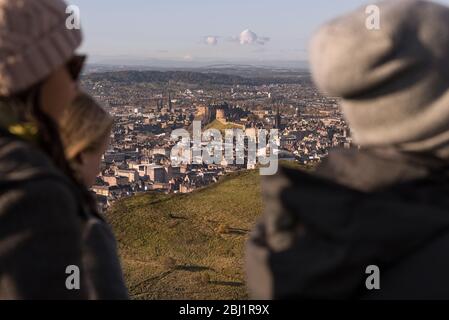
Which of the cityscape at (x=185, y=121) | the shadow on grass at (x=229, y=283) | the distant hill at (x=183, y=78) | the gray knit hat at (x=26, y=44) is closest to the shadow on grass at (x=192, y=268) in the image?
the shadow on grass at (x=229, y=283)

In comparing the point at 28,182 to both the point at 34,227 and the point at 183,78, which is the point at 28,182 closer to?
the point at 34,227

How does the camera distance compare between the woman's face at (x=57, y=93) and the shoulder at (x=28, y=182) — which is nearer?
the shoulder at (x=28, y=182)

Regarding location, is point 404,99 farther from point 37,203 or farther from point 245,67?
point 245,67

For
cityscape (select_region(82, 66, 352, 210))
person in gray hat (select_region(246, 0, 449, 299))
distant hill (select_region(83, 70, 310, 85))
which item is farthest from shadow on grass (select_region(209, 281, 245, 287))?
distant hill (select_region(83, 70, 310, 85))

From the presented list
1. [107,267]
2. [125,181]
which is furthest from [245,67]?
[107,267]

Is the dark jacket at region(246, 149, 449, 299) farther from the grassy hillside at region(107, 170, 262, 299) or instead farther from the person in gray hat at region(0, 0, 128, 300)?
the grassy hillside at region(107, 170, 262, 299)

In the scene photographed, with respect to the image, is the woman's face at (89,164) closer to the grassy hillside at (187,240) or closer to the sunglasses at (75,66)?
the sunglasses at (75,66)

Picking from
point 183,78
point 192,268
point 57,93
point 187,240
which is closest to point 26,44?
point 57,93
